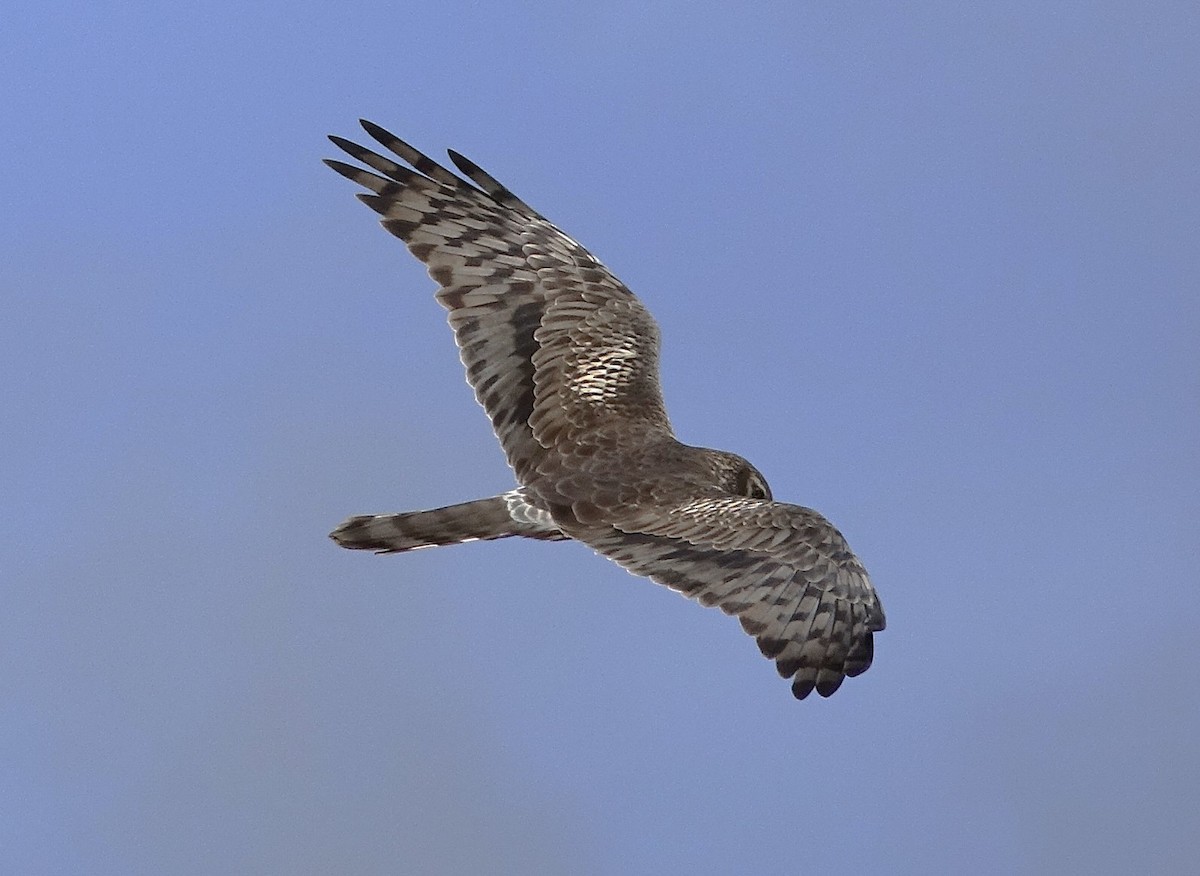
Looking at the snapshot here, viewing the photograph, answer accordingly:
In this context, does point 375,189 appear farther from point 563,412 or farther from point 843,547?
point 843,547

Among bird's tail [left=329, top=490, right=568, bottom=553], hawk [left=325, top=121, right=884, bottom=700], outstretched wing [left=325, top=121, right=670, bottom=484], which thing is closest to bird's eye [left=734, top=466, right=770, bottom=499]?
hawk [left=325, top=121, right=884, bottom=700]

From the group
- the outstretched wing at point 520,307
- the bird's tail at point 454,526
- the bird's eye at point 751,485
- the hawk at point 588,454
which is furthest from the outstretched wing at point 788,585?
the outstretched wing at point 520,307

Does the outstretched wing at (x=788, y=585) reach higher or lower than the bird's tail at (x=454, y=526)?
lower

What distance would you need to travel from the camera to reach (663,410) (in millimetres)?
6746

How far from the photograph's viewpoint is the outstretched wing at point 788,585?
18.3 feet

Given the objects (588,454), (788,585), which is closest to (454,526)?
(588,454)

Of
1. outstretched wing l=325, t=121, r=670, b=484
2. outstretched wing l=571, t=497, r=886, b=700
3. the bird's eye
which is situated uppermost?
outstretched wing l=325, t=121, r=670, b=484

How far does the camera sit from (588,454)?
6387 mm

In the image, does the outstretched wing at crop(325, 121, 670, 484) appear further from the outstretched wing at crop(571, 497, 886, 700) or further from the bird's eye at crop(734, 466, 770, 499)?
the outstretched wing at crop(571, 497, 886, 700)

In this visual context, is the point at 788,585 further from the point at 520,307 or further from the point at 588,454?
the point at 520,307

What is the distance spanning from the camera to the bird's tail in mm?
6234

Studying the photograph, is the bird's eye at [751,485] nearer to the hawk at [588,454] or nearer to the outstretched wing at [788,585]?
the hawk at [588,454]

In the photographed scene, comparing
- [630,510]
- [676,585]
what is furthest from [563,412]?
[676,585]

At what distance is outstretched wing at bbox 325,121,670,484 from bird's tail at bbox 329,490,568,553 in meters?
0.27
